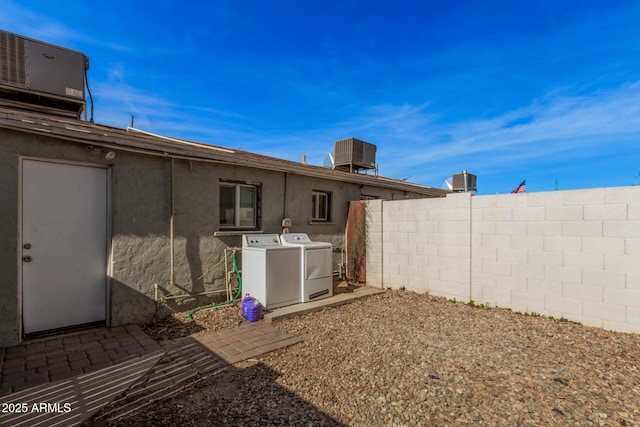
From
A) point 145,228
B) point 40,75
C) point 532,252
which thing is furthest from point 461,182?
point 40,75

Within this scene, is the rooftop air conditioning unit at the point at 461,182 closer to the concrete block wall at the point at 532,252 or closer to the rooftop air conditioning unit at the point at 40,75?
the concrete block wall at the point at 532,252

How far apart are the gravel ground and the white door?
173 centimetres

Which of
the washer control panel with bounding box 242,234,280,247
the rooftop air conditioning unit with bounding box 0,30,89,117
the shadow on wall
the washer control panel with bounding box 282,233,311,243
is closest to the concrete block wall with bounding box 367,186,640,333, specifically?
the washer control panel with bounding box 282,233,311,243

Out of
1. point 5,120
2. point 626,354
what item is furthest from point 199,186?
point 626,354

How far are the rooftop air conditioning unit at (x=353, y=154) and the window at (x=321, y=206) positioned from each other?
2.46 metres

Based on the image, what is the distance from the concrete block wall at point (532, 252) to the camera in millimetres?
4273

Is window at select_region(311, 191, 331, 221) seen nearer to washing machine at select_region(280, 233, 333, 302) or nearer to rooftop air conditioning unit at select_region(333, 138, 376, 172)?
washing machine at select_region(280, 233, 333, 302)

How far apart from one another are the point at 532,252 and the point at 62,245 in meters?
7.30

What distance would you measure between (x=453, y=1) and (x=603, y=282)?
6762mm

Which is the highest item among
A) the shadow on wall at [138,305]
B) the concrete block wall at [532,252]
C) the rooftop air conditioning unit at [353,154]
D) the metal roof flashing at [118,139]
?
the rooftop air conditioning unit at [353,154]

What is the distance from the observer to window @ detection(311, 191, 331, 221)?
25.5ft

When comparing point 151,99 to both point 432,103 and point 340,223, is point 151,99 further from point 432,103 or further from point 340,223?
point 432,103

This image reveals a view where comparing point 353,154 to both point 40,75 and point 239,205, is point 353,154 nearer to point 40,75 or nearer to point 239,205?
point 239,205

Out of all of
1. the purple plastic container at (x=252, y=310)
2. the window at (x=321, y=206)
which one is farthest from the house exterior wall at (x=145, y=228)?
the window at (x=321, y=206)
